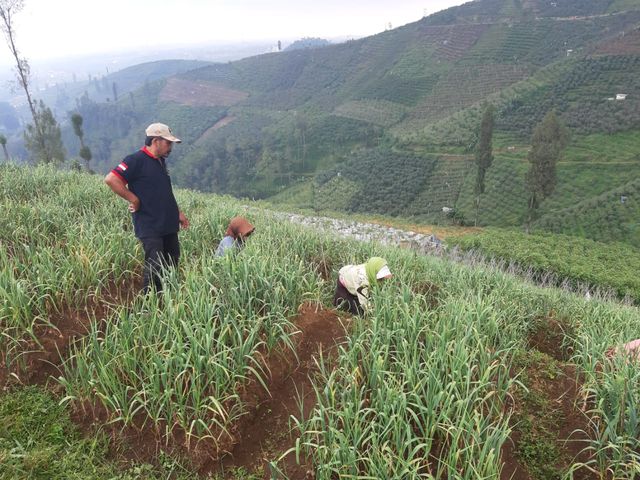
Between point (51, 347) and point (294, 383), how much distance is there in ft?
6.78

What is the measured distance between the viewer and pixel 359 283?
13.6ft

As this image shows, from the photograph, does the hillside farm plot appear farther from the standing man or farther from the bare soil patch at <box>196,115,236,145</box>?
the standing man

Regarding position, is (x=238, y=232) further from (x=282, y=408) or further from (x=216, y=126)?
(x=216, y=126)

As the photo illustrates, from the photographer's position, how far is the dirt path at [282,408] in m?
2.46

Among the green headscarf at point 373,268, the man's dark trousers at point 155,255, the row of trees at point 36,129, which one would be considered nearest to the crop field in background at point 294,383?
the green headscarf at point 373,268

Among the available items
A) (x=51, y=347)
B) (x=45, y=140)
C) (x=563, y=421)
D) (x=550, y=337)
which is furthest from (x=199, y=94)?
(x=563, y=421)

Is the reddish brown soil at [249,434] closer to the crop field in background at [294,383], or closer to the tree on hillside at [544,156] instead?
the crop field in background at [294,383]

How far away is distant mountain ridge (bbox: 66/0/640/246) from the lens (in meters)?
49.0

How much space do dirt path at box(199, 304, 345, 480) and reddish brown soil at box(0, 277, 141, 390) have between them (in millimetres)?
1395

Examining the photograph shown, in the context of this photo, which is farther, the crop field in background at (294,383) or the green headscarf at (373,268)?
the green headscarf at (373,268)

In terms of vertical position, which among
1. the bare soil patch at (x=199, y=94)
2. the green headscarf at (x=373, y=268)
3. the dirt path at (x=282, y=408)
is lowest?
the dirt path at (x=282, y=408)

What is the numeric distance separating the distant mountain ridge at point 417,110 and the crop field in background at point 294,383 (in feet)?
126

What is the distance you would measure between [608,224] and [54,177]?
120 ft

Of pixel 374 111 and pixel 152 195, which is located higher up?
pixel 152 195
